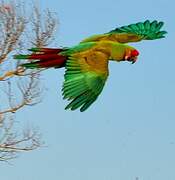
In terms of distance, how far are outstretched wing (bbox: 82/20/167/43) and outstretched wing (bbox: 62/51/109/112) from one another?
263mm

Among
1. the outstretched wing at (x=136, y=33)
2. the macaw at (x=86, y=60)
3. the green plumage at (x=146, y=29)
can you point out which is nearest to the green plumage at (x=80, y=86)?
the macaw at (x=86, y=60)

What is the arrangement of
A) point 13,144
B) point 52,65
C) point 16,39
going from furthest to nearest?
point 13,144 < point 16,39 < point 52,65

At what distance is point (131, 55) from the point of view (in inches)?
139

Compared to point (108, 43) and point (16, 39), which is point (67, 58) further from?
point (16, 39)

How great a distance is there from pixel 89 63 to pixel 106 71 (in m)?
0.15

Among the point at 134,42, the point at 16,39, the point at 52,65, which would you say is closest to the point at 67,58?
the point at 52,65

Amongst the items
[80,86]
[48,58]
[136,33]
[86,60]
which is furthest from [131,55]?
[136,33]

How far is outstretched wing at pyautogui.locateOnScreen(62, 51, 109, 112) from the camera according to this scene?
10.5 ft

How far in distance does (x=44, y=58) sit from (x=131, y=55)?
57 centimetres

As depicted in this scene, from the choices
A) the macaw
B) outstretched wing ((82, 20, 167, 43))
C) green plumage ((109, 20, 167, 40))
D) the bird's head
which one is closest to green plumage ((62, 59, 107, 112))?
the macaw

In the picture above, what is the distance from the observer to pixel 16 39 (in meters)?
16.7

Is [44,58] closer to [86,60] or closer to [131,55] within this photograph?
[86,60]

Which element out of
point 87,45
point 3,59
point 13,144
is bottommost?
point 13,144

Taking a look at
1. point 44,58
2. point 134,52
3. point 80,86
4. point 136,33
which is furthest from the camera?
point 136,33
